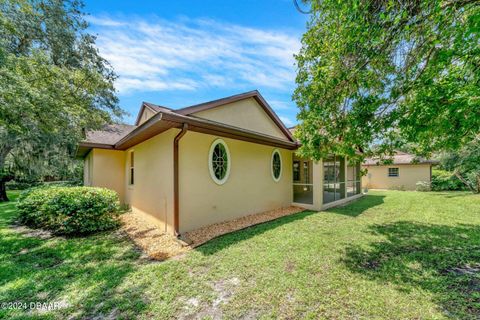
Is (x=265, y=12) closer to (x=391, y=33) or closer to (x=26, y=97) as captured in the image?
(x=391, y=33)

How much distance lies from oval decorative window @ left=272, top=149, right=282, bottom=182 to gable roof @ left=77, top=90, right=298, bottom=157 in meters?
0.48

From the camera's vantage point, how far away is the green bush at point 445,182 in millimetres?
18156

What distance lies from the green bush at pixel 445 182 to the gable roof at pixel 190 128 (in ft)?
57.9

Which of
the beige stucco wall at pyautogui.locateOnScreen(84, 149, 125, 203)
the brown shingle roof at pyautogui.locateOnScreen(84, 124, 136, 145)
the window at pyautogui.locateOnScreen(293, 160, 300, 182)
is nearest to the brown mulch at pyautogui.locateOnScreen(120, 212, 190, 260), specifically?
the beige stucco wall at pyautogui.locateOnScreen(84, 149, 125, 203)

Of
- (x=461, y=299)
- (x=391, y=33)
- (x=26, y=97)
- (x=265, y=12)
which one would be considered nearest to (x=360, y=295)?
(x=461, y=299)

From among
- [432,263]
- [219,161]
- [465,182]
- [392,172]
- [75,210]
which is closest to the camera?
[432,263]

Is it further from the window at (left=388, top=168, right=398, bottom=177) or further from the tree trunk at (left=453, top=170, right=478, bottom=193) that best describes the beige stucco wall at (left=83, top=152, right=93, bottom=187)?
the window at (left=388, top=168, right=398, bottom=177)

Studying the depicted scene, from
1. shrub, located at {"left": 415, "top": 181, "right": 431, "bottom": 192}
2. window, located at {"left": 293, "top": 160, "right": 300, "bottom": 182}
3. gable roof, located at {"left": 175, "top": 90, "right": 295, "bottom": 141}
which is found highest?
gable roof, located at {"left": 175, "top": 90, "right": 295, "bottom": 141}

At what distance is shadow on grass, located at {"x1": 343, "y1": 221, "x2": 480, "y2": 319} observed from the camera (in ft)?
10.7

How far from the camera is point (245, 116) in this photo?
9.23m

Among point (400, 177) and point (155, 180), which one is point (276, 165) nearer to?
point (155, 180)

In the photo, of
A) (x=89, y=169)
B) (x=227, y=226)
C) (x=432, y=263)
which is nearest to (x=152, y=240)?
(x=227, y=226)

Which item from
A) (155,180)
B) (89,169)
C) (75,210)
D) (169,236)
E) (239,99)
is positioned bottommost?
(169,236)

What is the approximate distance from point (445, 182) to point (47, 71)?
27.7m
